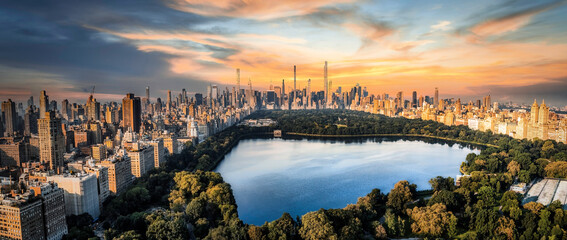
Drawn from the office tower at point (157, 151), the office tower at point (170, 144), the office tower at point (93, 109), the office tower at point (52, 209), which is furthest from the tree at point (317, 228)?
the office tower at point (93, 109)

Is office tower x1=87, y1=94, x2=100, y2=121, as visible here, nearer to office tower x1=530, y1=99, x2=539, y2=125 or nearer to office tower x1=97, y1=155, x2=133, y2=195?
office tower x1=97, y1=155, x2=133, y2=195

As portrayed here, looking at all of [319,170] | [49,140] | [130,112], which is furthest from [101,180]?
[130,112]

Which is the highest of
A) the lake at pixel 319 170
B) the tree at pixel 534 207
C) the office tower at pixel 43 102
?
the office tower at pixel 43 102

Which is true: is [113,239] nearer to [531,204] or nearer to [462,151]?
[531,204]

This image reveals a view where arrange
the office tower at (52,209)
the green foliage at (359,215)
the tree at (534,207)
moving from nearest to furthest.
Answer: the office tower at (52,209), the green foliage at (359,215), the tree at (534,207)

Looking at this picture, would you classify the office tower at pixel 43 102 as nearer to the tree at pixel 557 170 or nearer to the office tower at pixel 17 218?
the office tower at pixel 17 218

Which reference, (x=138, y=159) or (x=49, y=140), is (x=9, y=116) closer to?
(x=49, y=140)
